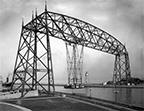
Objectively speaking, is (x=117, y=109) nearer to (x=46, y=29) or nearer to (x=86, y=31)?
(x=46, y=29)

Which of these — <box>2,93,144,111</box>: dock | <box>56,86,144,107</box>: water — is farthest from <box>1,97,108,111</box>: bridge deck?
<box>56,86,144,107</box>: water

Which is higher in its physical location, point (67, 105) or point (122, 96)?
point (67, 105)

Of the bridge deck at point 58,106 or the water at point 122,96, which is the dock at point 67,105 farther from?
the water at point 122,96

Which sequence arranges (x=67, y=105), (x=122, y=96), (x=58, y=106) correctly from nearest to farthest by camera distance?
(x=58, y=106), (x=67, y=105), (x=122, y=96)

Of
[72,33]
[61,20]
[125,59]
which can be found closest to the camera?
[61,20]

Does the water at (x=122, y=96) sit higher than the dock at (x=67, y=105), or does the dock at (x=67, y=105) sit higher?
the dock at (x=67, y=105)

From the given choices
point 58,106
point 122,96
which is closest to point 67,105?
point 58,106

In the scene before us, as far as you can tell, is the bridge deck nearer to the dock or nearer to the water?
the dock

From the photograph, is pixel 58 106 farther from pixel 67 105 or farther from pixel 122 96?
pixel 122 96

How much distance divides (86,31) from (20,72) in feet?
55.2

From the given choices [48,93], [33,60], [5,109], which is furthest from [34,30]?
[5,109]

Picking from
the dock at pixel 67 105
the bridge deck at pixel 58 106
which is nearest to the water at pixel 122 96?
the dock at pixel 67 105

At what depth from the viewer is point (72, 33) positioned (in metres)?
42.9

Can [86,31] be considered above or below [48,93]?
above
